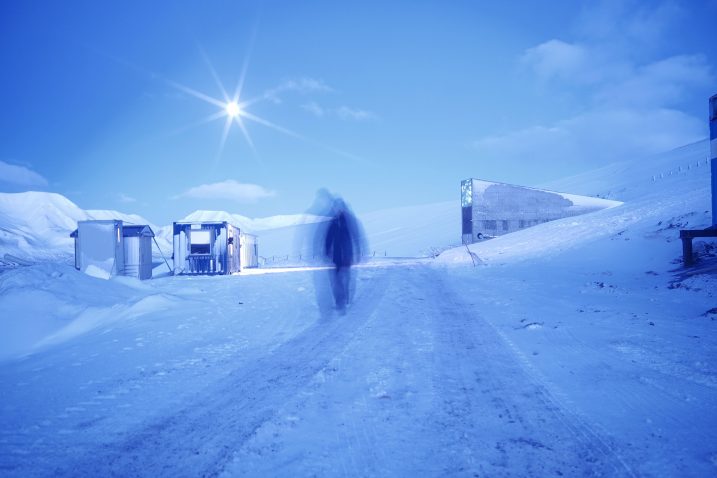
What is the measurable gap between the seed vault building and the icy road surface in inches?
1122

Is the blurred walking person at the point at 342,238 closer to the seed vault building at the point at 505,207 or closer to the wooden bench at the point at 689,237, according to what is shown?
the wooden bench at the point at 689,237

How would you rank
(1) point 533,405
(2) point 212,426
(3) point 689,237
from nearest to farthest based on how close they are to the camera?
(2) point 212,426 → (1) point 533,405 → (3) point 689,237

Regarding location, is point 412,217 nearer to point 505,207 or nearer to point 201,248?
point 505,207

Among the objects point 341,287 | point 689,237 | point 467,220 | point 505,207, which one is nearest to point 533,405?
point 341,287

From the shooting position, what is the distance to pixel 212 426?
3855 millimetres

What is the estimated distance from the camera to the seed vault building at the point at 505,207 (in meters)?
36.8

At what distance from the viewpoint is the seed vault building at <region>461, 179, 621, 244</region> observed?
1449 inches

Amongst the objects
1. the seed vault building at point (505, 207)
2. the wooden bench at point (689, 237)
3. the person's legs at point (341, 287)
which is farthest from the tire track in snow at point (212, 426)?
the seed vault building at point (505, 207)

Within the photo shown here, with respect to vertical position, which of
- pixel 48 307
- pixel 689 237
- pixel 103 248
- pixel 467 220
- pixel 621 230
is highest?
pixel 467 220

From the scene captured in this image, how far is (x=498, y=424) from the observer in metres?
3.75

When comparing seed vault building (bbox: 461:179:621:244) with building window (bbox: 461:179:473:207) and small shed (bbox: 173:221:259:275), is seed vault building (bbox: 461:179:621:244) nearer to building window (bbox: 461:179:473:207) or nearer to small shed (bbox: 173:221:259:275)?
building window (bbox: 461:179:473:207)

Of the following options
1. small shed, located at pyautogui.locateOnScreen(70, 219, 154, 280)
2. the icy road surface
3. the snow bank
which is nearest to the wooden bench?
the icy road surface

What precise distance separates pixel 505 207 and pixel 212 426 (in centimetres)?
3711

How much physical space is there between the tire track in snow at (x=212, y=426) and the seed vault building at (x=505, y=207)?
3260 cm
